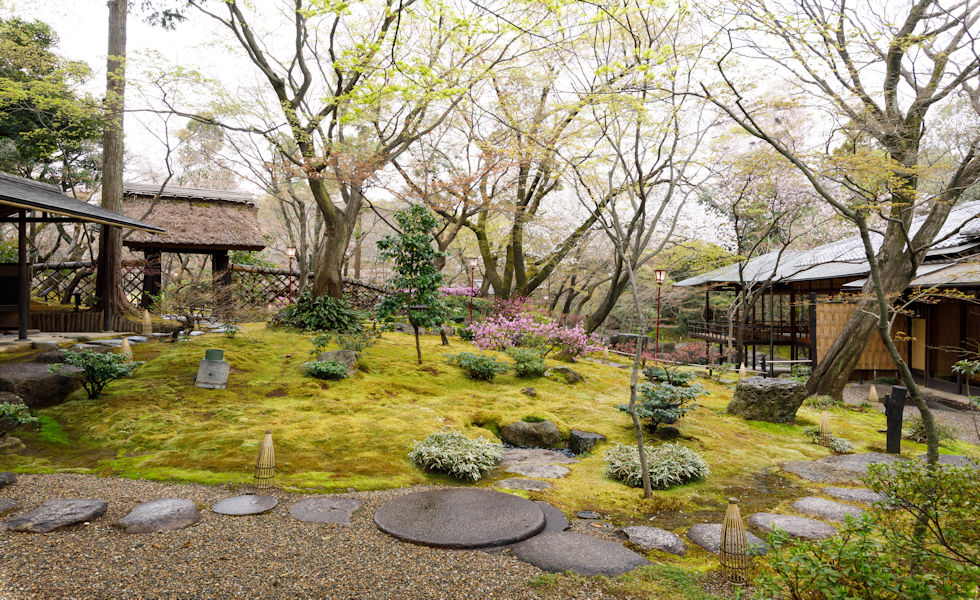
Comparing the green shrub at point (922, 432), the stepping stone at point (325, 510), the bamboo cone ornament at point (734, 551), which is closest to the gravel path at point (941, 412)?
the green shrub at point (922, 432)

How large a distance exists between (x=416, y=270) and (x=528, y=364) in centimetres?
271

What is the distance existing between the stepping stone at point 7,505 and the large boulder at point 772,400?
8678 millimetres

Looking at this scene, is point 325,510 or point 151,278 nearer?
point 325,510

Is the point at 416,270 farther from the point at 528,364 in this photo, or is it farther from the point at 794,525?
the point at 794,525

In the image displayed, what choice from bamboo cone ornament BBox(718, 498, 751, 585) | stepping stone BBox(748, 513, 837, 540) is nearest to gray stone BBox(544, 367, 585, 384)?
stepping stone BBox(748, 513, 837, 540)

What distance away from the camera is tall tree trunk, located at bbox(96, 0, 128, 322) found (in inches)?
410

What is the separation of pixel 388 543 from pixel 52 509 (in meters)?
2.48

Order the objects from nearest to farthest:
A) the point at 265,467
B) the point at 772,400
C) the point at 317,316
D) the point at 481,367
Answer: the point at 265,467 < the point at 772,400 < the point at 481,367 < the point at 317,316

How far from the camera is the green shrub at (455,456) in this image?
5.18 metres

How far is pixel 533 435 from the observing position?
6727 mm

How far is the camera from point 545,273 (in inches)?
601

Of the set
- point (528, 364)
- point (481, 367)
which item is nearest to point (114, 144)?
point (481, 367)

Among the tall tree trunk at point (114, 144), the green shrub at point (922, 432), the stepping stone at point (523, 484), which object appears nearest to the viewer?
the stepping stone at point (523, 484)

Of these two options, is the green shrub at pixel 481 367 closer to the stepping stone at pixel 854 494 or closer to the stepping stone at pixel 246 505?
the stepping stone at pixel 246 505
